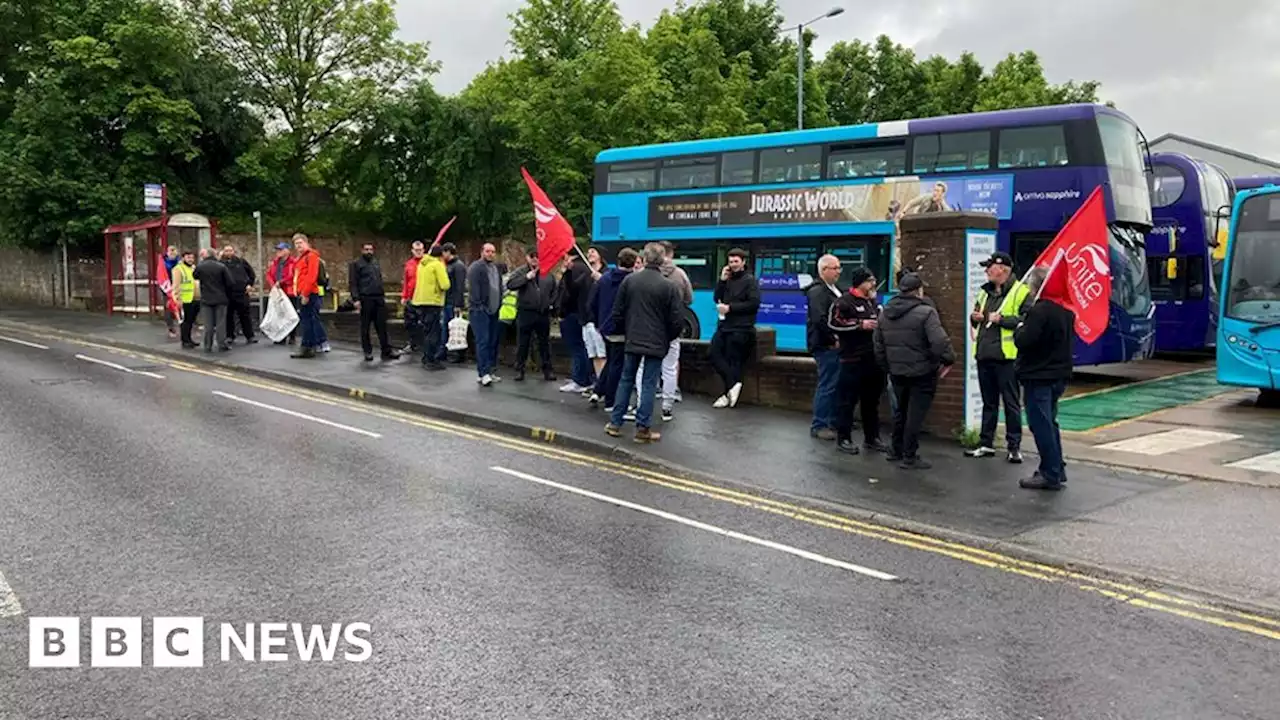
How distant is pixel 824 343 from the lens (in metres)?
10.1

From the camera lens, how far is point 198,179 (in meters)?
32.3

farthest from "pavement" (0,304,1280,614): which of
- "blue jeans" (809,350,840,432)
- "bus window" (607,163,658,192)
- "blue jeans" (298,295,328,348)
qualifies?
"bus window" (607,163,658,192)

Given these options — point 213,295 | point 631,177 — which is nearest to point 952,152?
point 631,177

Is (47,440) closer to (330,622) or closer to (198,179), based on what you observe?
(330,622)

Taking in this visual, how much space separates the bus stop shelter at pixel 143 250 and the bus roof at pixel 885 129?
955 cm

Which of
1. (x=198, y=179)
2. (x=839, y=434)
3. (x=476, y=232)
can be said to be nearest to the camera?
(x=839, y=434)

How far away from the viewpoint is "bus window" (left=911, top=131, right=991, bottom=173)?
1525 centimetres

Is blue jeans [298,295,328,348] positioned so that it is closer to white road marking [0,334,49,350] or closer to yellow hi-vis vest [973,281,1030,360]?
white road marking [0,334,49,350]

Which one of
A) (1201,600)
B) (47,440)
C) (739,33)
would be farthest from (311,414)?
(739,33)

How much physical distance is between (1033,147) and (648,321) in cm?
809

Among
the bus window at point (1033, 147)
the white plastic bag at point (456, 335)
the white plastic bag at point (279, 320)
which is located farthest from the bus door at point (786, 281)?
the white plastic bag at point (279, 320)

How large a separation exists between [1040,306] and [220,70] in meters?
31.0

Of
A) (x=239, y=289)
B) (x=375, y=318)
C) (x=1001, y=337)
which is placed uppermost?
(x=239, y=289)

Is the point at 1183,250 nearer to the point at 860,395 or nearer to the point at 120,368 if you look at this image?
the point at 860,395
